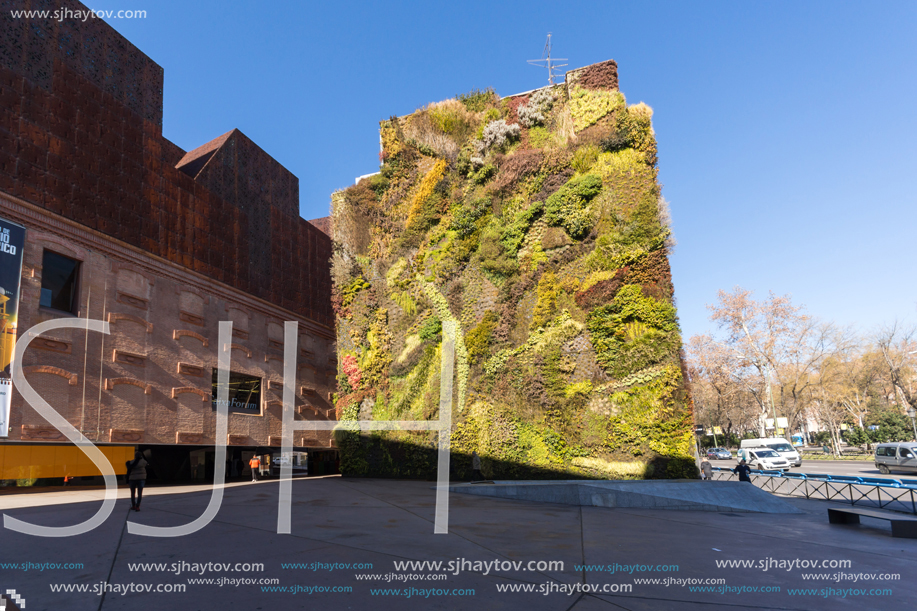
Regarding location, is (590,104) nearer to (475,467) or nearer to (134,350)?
(475,467)

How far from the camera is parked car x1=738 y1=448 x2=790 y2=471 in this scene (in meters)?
31.8

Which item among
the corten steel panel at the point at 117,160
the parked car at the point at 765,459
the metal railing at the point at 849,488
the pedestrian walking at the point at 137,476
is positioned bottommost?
the parked car at the point at 765,459

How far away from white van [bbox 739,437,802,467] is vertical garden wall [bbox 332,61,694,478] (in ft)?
67.7

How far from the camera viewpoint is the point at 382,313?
2438cm

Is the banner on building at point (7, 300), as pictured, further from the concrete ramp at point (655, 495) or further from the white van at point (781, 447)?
the white van at point (781, 447)

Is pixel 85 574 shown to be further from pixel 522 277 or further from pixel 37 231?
pixel 522 277

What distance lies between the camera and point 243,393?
82.1ft

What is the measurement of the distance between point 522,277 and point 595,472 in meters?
8.05

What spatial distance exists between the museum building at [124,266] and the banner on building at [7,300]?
6cm

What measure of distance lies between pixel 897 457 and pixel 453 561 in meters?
31.7

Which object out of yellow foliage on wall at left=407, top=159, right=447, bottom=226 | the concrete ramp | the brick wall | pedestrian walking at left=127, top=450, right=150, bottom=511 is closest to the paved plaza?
pedestrian walking at left=127, top=450, right=150, bottom=511

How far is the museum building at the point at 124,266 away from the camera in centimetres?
1669

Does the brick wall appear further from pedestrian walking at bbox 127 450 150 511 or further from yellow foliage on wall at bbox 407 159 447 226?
yellow foliage on wall at bbox 407 159 447 226

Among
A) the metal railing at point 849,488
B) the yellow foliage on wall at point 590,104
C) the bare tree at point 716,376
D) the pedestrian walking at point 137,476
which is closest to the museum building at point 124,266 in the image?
the pedestrian walking at point 137,476
